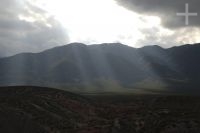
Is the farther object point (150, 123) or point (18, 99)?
point (18, 99)

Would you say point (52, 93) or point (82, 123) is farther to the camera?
point (52, 93)

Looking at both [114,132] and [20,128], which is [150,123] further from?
[20,128]

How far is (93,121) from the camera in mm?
79375

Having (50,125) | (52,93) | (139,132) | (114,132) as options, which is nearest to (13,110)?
(50,125)

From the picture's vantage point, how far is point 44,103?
284ft

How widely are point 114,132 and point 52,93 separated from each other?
48482 millimetres

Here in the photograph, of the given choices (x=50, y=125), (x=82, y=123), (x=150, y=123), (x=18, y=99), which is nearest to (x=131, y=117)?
(x=150, y=123)

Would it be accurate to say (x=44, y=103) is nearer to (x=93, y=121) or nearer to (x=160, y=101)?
(x=93, y=121)

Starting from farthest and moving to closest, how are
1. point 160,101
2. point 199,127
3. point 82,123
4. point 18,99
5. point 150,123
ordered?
1. point 160,101
2. point 18,99
3. point 82,123
4. point 150,123
5. point 199,127

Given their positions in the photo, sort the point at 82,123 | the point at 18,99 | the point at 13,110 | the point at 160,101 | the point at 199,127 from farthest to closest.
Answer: the point at 160,101, the point at 18,99, the point at 82,123, the point at 13,110, the point at 199,127

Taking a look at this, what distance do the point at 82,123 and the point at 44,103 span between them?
14140mm

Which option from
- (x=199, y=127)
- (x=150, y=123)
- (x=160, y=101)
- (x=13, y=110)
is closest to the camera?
(x=199, y=127)

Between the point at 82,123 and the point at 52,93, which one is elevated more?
the point at 52,93

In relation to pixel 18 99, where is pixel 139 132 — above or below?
below
